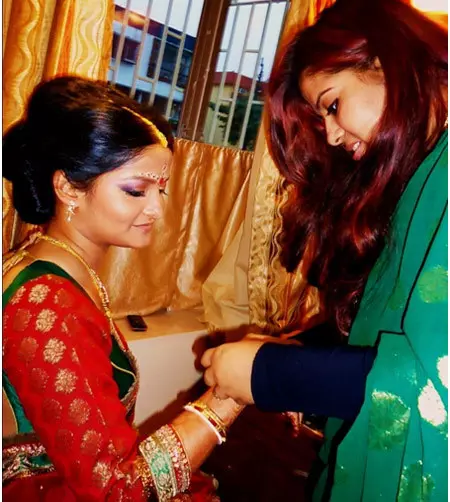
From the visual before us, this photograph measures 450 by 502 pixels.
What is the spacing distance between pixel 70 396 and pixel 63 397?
1cm

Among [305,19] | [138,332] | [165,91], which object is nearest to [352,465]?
[138,332]

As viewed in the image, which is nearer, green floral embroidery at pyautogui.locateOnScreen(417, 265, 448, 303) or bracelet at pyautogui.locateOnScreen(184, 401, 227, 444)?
green floral embroidery at pyautogui.locateOnScreen(417, 265, 448, 303)

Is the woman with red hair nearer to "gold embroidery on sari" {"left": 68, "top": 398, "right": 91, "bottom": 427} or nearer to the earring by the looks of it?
"gold embroidery on sari" {"left": 68, "top": 398, "right": 91, "bottom": 427}

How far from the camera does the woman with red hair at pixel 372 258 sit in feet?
1.91

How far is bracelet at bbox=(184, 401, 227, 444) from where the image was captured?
82cm

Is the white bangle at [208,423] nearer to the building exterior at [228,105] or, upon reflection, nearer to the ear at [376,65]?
the ear at [376,65]

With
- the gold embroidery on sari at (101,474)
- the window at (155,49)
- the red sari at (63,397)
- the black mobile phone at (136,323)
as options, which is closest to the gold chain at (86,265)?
the red sari at (63,397)

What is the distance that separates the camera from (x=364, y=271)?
3.37ft

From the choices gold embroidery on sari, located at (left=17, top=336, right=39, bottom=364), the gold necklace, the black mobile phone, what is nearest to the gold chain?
the gold necklace

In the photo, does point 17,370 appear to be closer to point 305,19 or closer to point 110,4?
point 110,4

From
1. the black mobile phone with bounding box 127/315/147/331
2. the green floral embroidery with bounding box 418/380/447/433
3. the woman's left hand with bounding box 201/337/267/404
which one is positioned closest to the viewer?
the green floral embroidery with bounding box 418/380/447/433

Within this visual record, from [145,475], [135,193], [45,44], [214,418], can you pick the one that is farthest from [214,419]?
[45,44]

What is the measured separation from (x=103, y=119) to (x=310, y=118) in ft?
1.77

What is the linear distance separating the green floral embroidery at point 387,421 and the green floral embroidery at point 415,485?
0.04 meters
